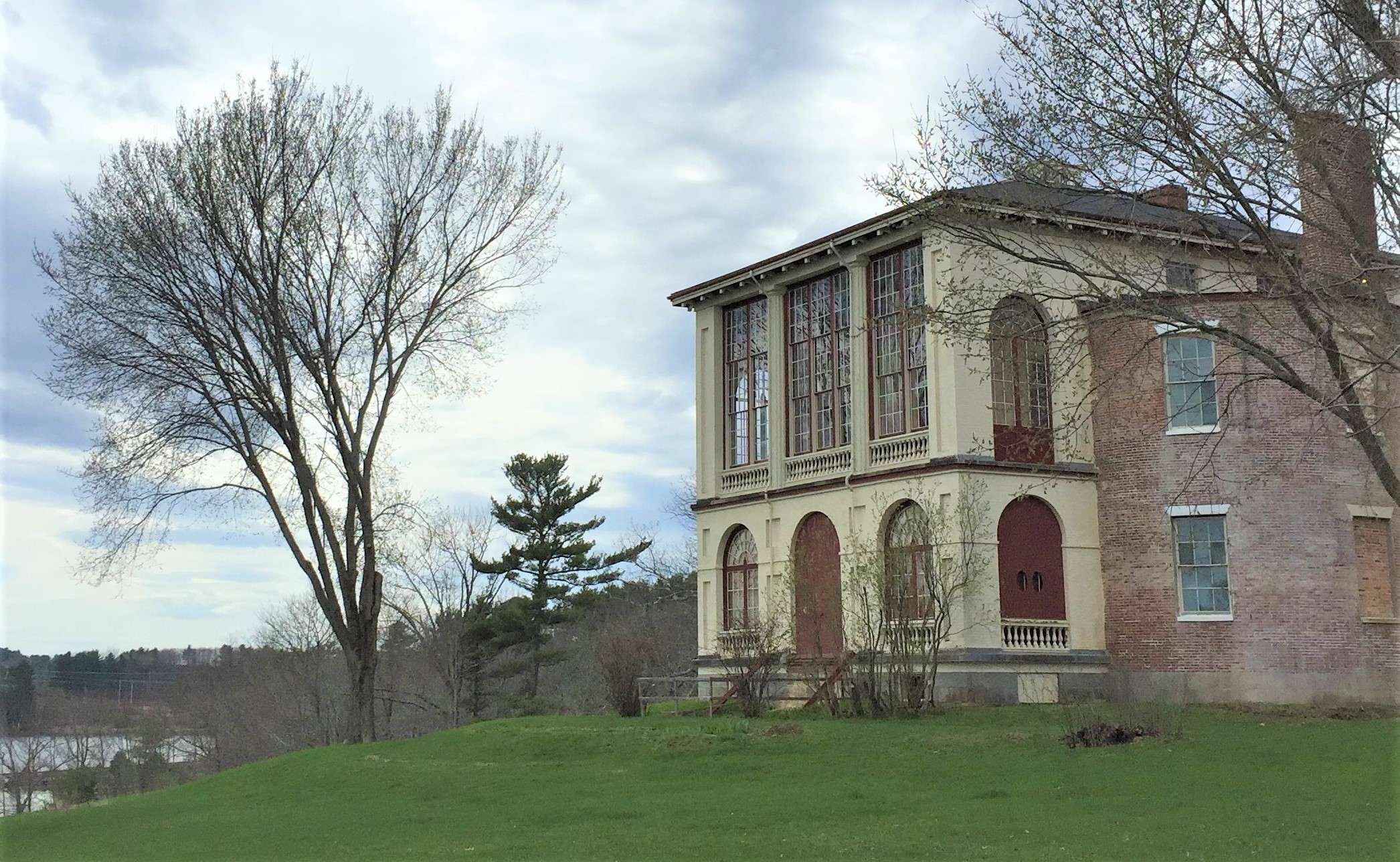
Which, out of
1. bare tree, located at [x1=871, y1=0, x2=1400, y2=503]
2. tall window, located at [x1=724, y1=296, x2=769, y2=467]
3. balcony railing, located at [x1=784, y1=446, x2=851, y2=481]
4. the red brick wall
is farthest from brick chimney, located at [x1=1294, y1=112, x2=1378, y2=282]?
tall window, located at [x1=724, y1=296, x2=769, y2=467]

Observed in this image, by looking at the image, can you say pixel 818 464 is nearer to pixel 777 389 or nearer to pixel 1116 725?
pixel 777 389

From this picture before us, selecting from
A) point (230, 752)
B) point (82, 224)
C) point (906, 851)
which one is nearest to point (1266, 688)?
point (906, 851)

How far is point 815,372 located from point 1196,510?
892 centimetres

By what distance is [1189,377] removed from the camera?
25688 millimetres

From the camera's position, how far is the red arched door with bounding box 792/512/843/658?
27828mm

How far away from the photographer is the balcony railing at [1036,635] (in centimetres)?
2609

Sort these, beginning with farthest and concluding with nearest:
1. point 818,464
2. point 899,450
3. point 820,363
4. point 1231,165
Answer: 1. point 820,363
2. point 818,464
3. point 899,450
4. point 1231,165

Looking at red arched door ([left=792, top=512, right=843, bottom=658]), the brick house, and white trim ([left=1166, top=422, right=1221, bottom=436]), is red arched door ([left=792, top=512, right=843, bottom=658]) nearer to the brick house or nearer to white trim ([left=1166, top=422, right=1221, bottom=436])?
the brick house

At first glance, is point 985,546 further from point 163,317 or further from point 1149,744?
point 163,317

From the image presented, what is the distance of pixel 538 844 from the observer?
1390 cm

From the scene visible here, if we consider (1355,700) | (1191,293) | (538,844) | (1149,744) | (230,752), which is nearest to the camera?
(538,844)

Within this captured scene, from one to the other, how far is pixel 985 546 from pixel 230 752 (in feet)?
163

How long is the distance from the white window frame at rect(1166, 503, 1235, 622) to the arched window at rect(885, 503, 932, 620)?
454 centimetres

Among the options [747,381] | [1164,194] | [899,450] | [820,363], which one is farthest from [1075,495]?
[1164,194]
